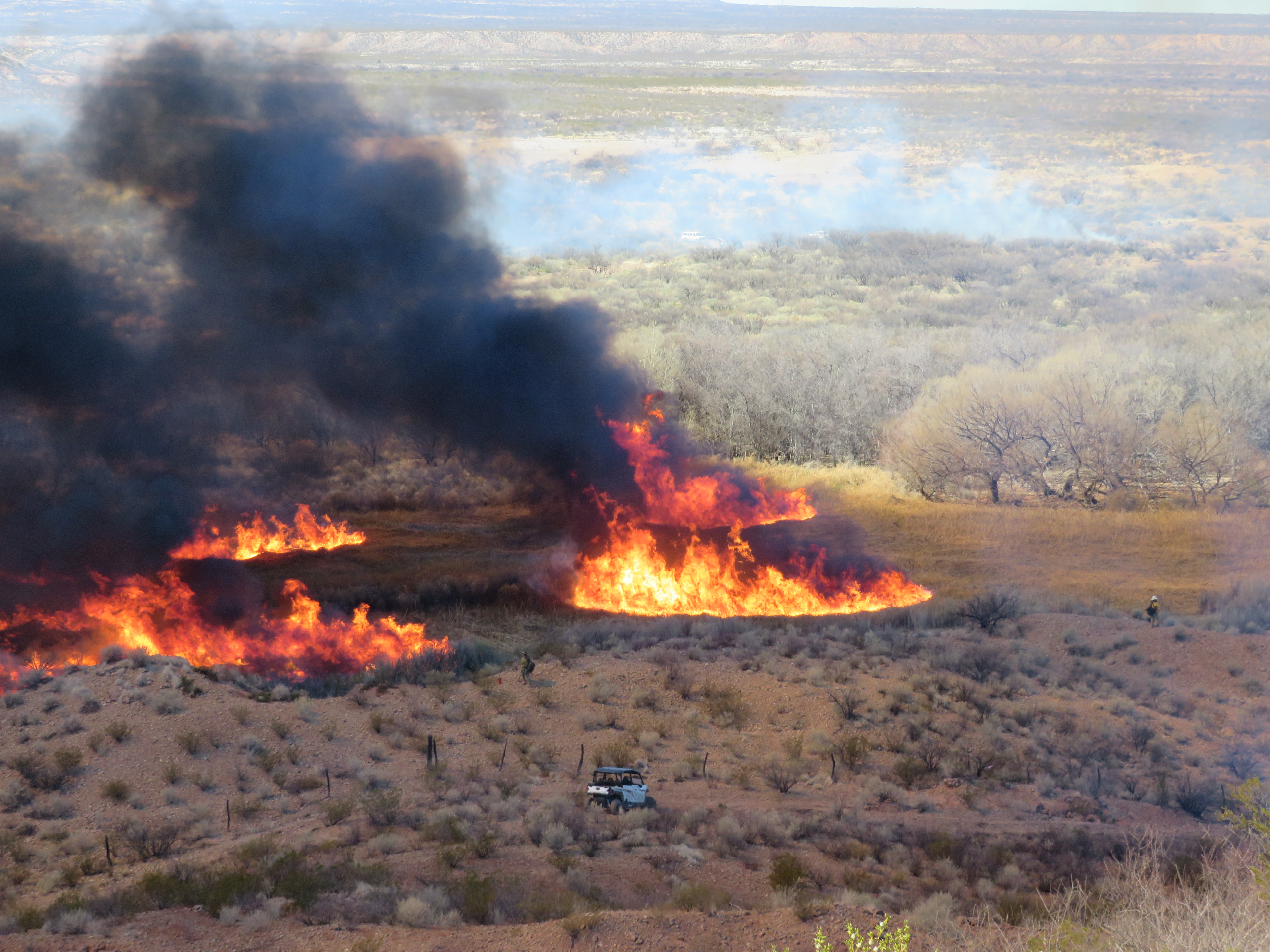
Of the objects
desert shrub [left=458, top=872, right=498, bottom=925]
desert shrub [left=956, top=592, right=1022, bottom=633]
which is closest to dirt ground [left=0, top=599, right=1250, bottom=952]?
desert shrub [left=458, top=872, right=498, bottom=925]

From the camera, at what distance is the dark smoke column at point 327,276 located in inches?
1143

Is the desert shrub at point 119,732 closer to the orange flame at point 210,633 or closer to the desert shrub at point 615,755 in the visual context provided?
the orange flame at point 210,633

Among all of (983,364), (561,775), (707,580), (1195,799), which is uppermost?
(983,364)

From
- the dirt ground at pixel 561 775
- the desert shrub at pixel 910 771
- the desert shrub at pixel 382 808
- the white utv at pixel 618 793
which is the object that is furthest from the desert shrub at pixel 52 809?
the desert shrub at pixel 910 771

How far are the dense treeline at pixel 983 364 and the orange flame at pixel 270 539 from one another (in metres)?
15.8

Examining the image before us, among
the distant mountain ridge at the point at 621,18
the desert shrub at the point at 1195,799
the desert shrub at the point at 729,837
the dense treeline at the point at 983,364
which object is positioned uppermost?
the distant mountain ridge at the point at 621,18

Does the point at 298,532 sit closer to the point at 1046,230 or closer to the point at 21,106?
the point at 21,106

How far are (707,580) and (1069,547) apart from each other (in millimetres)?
10389

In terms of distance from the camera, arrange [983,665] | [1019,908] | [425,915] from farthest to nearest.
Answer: [983,665] < [1019,908] < [425,915]

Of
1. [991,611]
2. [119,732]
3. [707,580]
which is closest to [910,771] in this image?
[991,611]

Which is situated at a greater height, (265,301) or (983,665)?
(265,301)

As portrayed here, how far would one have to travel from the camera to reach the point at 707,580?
2559 cm

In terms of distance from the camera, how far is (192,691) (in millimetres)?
18281

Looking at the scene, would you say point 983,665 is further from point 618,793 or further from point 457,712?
point 457,712
